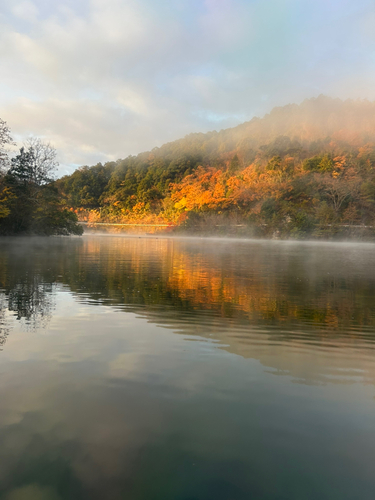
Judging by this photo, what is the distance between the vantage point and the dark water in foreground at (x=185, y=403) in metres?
2.14

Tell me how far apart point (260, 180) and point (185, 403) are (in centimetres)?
5052

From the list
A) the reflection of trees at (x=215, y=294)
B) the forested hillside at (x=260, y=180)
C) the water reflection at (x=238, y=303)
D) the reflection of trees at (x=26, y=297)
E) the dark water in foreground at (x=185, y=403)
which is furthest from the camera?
the forested hillside at (x=260, y=180)

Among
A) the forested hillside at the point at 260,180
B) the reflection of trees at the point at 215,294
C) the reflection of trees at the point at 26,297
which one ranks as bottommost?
the reflection of trees at the point at 215,294

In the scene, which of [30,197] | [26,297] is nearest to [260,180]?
[30,197]

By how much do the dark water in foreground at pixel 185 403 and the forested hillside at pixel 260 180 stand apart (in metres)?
39.0

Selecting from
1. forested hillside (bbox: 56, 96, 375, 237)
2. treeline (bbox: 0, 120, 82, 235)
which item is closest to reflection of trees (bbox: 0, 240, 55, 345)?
treeline (bbox: 0, 120, 82, 235)

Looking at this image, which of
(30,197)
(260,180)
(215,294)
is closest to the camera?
(215,294)

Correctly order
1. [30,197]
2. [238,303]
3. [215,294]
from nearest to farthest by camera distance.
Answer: [238,303], [215,294], [30,197]

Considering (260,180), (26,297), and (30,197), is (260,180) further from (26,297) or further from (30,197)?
(26,297)

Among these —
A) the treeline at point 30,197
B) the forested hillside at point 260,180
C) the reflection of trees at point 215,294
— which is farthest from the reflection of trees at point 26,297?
the forested hillside at point 260,180

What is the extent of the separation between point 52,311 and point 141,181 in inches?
2835

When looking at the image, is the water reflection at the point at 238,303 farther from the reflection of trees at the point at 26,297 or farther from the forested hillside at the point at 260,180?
the forested hillside at the point at 260,180

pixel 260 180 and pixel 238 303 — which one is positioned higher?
pixel 260 180

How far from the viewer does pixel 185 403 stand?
2.97 m
